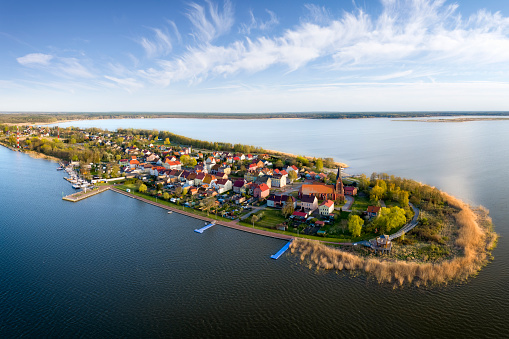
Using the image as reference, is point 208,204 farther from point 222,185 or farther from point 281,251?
point 281,251

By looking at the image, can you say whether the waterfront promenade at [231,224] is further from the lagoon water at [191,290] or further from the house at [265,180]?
the house at [265,180]

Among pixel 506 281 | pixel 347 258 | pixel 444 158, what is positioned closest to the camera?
pixel 506 281

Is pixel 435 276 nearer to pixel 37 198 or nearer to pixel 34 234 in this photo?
pixel 34 234

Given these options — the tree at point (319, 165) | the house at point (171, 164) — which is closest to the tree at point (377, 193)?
the tree at point (319, 165)

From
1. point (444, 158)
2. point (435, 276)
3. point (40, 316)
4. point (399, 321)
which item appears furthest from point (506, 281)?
point (444, 158)

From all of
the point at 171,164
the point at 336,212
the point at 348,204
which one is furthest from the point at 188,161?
the point at 336,212

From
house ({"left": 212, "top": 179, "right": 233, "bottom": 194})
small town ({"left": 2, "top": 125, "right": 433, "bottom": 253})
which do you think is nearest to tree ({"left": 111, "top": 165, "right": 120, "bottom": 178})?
small town ({"left": 2, "top": 125, "right": 433, "bottom": 253})
